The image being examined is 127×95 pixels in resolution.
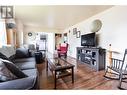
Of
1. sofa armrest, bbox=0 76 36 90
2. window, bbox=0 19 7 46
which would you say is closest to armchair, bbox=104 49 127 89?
sofa armrest, bbox=0 76 36 90

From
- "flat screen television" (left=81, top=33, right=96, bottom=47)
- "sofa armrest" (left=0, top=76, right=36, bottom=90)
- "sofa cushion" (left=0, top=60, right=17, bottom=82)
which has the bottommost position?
"sofa armrest" (left=0, top=76, right=36, bottom=90)

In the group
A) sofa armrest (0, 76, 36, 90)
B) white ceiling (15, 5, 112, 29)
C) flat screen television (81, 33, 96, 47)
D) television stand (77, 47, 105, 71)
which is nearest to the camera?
sofa armrest (0, 76, 36, 90)

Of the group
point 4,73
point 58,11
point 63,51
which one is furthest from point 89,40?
point 4,73

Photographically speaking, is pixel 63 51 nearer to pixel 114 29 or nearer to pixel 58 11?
pixel 58 11

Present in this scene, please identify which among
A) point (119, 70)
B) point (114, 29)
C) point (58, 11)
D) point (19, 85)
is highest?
point (58, 11)

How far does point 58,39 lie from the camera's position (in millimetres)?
11695

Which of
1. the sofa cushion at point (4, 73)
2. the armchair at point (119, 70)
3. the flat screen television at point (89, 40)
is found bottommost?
the armchair at point (119, 70)

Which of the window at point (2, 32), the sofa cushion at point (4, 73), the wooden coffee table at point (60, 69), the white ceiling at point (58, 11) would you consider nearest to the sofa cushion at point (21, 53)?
the window at point (2, 32)

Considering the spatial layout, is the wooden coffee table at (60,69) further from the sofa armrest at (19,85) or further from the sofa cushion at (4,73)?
the sofa armrest at (19,85)

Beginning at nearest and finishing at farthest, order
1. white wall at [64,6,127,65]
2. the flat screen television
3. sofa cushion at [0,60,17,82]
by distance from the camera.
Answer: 1. sofa cushion at [0,60,17,82]
2. white wall at [64,6,127,65]
3. the flat screen television

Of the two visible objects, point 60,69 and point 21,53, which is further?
point 21,53

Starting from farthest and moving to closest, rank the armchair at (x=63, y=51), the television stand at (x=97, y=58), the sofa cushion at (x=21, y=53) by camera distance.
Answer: the armchair at (x=63, y=51) → the sofa cushion at (x=21, y=53) → the television stand at (x=97, y=58)

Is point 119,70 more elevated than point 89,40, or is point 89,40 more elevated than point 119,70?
point 89,40

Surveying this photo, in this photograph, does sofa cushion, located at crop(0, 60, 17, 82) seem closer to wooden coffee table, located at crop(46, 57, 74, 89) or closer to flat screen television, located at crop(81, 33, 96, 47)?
wooden coffee table, located at crop(46, 57, 74, 89)
